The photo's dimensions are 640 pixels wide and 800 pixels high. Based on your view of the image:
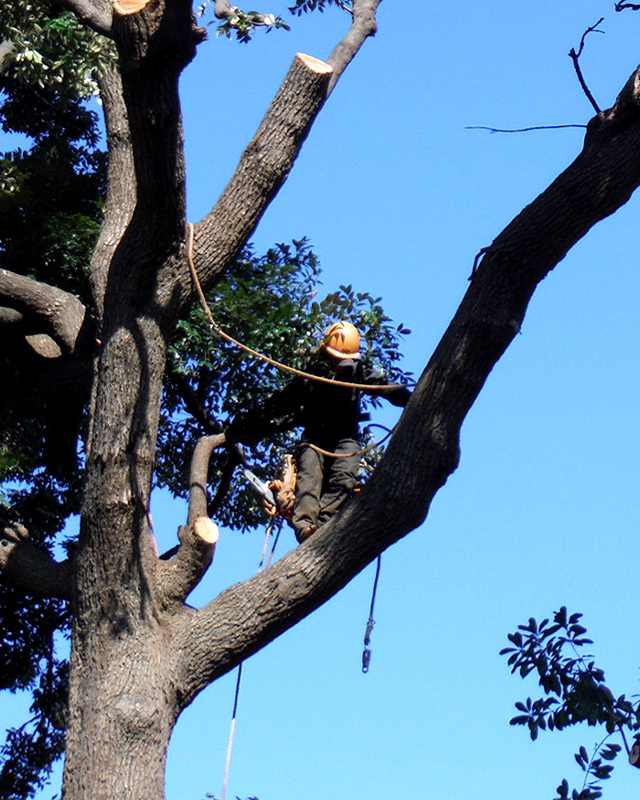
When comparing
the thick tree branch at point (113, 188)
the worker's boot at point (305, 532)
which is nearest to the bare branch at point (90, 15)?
the thick tree branch at point (113, 188)

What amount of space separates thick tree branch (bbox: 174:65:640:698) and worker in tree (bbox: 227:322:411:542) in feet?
2.81

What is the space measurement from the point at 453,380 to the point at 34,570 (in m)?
2.72

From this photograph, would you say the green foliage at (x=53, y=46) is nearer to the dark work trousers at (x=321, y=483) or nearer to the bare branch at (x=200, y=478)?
the bare branch at (x=200, y=478)

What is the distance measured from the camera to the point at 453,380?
5391 millimetres

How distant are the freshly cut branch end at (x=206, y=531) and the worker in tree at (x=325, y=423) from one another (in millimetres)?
627

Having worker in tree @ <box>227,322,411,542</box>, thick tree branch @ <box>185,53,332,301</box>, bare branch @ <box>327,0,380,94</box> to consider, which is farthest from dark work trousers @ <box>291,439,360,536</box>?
bare branch @ <box>327,0,380,94</box>

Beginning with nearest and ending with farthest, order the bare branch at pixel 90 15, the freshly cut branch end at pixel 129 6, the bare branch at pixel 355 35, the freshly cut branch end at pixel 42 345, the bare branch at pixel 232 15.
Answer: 1. the freshly cut branch end at pixel 129 6
2. the bare branch at pixel 90 15
3. the freshly cut branch end at pixel 42 345
4. the bare branch at pixel 355 35
5. the bare branch at pixel 232 15

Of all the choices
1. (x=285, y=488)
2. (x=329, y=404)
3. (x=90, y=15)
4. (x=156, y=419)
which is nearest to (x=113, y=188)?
(x=90, y=15)

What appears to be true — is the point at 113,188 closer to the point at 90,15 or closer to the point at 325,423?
the point at 90,15

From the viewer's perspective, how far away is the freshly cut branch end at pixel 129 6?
5188mm

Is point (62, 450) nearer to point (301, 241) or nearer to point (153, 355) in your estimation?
point (301, 241)

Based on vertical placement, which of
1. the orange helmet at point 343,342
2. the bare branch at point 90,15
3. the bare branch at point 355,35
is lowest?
the orange helmet at point 343,342

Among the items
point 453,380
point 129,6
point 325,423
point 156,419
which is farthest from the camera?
point 325,423

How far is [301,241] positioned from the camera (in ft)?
→ 32.9
